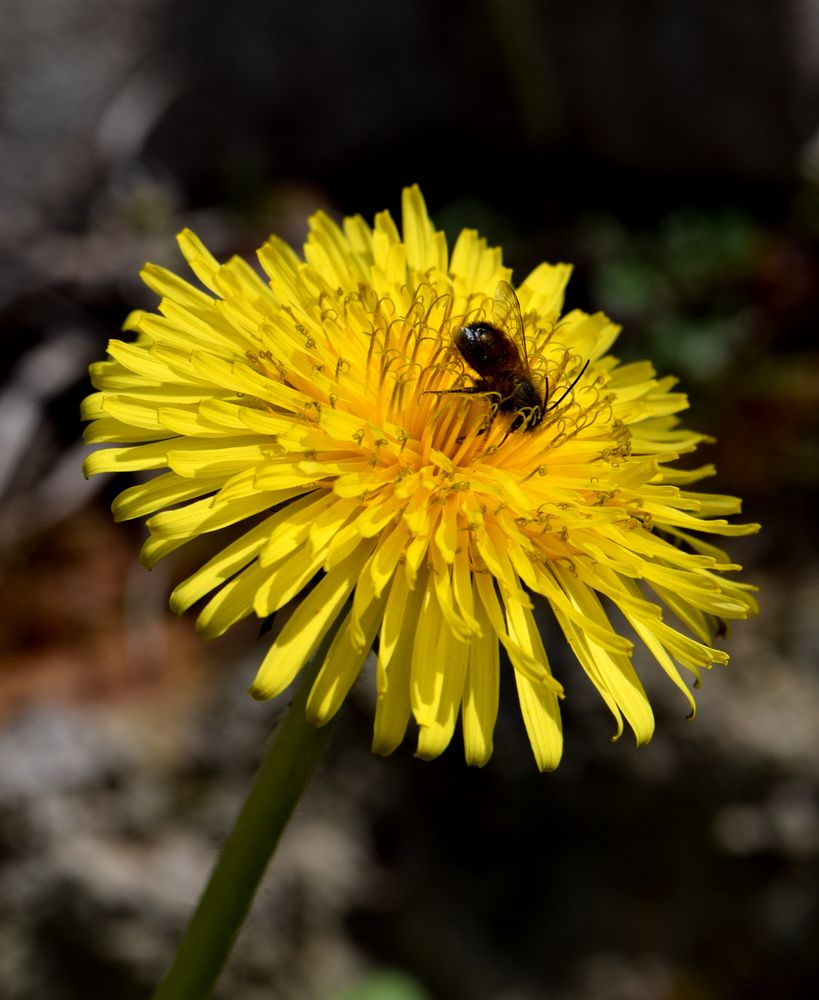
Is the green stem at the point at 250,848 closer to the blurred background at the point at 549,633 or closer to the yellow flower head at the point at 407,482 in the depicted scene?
the yellow flower head at the point at 407,482

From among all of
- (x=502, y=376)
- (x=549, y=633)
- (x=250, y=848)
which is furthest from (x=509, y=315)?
(x=549, y=633)

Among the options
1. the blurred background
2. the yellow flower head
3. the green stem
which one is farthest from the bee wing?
the blurred background

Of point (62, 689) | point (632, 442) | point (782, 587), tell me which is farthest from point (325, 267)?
point (782, 587)

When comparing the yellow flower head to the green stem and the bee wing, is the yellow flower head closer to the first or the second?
the bee wing

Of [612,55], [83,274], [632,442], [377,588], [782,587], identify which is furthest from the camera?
[612,55]

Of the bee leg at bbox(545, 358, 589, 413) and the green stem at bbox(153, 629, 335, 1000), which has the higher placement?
the bee leg at bbox(545, 358, 589, 413)

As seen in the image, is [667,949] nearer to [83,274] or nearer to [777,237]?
[777,237]
